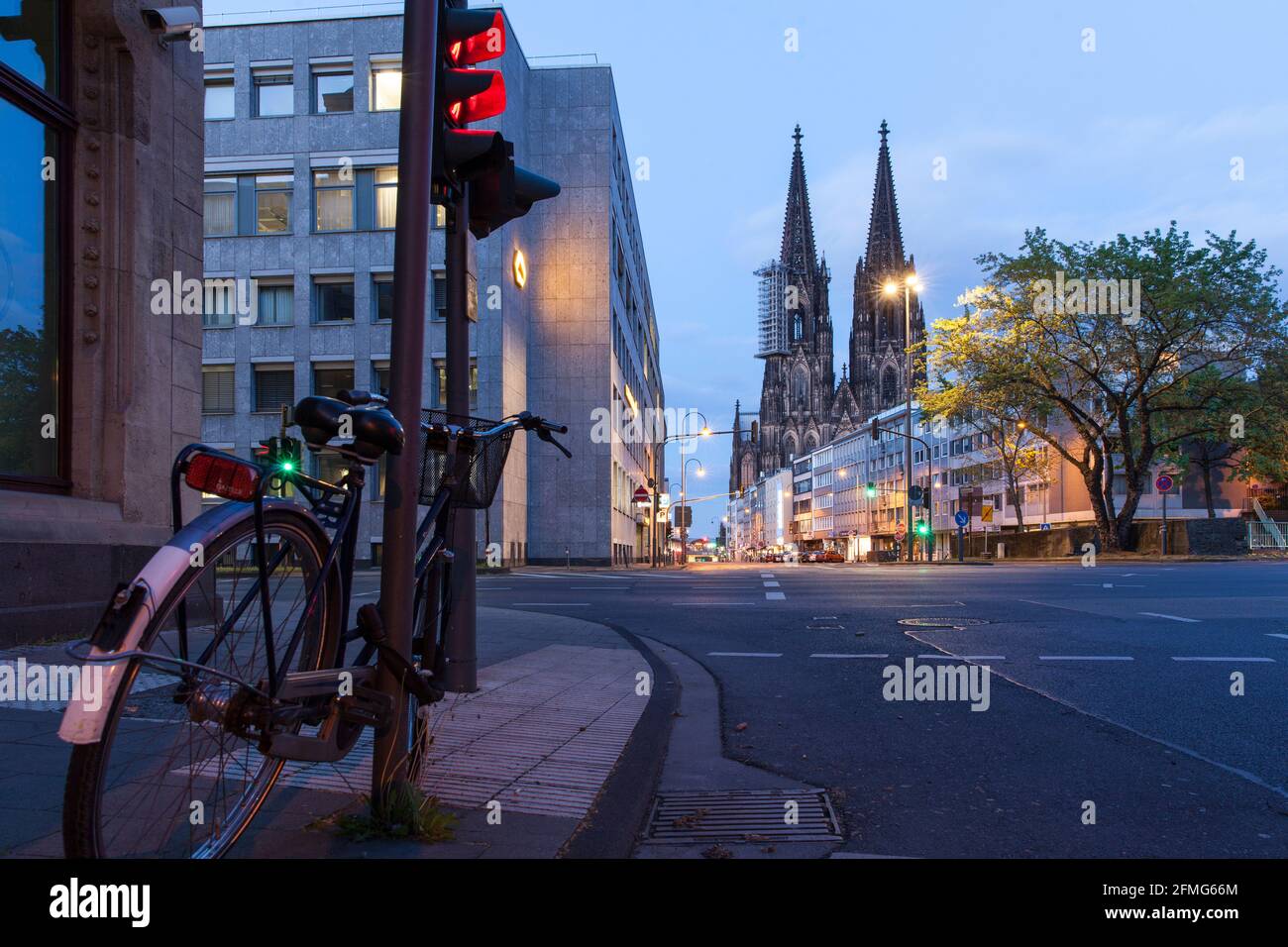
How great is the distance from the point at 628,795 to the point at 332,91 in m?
35.7

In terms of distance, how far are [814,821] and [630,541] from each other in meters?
52.1

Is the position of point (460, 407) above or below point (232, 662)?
above

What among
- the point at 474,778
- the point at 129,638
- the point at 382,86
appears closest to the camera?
the point at 129,638

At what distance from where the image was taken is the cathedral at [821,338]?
4924 inches

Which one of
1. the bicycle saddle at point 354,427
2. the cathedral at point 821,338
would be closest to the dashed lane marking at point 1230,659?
the bicycle saddle at point 354,427

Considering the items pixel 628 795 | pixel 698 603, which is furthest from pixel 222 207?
pixel 628 795

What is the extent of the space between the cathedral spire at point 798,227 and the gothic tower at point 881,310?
62.2 feet

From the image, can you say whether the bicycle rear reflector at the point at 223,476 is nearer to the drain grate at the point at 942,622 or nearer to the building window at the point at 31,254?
the building window at the point at 31,254

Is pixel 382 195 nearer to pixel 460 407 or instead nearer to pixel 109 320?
pixel 109 320

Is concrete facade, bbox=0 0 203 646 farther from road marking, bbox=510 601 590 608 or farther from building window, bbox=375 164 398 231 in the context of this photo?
building window, bbox=375 164 398 231

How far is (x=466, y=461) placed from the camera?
153 inches

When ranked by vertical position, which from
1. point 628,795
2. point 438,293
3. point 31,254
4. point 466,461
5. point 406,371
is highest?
point 438,293
